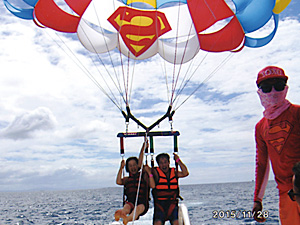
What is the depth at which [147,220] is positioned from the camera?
11016 mm

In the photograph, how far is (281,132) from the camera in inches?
106

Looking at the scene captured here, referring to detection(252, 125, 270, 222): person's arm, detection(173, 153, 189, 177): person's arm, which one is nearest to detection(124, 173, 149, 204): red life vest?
detection(173, 153, 189, 177): person's arm

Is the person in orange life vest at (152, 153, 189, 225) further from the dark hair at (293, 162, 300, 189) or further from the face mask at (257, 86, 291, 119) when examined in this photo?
the dark hair at (293, 162, 300, 189)

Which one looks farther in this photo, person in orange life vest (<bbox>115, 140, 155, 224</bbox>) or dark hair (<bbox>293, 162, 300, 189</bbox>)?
person in orange life vest (<bbox>115, 140, 155, 224</bbox>)

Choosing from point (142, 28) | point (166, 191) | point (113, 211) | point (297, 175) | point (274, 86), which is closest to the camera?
point (297, 175)

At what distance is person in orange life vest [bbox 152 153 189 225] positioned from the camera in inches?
177

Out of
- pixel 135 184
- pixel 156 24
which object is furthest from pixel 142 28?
pixel 135 184

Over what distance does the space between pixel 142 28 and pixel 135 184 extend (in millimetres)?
2953

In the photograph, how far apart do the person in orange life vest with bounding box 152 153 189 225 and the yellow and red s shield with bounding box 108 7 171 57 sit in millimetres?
2425

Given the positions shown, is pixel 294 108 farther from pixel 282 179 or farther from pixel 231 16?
pixel 231 16

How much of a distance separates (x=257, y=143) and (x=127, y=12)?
3859mm

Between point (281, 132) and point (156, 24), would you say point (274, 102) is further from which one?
point (156, 24)

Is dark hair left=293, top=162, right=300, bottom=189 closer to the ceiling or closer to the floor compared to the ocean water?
closer to the ceiling

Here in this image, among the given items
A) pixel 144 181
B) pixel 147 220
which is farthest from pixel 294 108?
pixel 147 220
